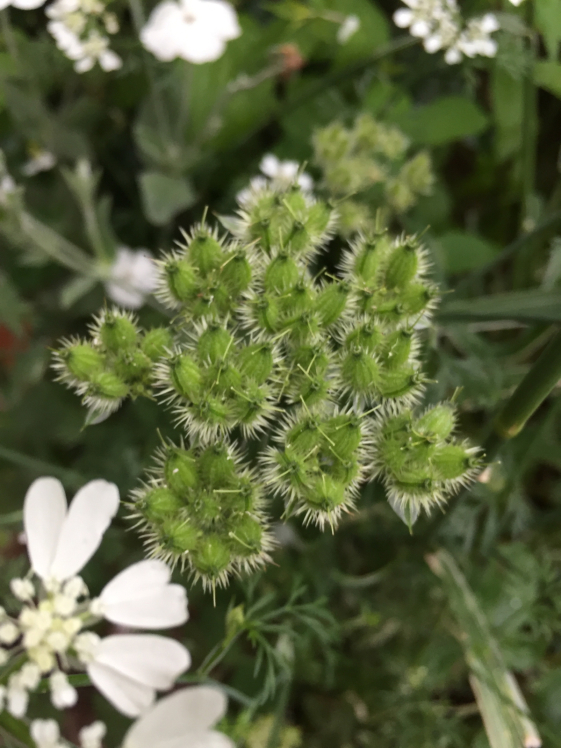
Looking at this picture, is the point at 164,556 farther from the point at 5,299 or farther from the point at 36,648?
the point at 5,299

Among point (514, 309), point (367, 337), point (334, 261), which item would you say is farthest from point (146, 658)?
point (334, 261)

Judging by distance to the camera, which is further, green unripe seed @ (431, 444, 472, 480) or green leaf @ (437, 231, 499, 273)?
green leaf @ (437, 231, 499, 273)

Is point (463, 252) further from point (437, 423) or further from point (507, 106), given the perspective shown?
point (437, 423)

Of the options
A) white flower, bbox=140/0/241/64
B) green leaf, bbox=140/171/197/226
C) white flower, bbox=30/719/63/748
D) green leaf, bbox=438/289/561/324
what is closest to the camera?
white flower, bbox=30/719/63/748

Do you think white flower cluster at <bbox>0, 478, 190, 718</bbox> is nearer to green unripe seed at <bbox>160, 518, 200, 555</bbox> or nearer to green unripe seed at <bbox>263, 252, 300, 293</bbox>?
green unripe seed at <bbox>160, 518, 200, 555</bbox>

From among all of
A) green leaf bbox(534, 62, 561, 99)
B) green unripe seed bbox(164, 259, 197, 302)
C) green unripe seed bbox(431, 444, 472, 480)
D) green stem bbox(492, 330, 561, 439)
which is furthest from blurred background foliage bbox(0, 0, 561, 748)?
green unripe seed bbox(164, 259, 197, 302)

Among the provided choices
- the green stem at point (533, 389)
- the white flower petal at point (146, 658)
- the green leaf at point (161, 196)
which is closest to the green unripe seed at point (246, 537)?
the white flower petal at point (146, 658)

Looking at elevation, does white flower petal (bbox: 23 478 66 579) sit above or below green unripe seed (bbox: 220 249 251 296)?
below
